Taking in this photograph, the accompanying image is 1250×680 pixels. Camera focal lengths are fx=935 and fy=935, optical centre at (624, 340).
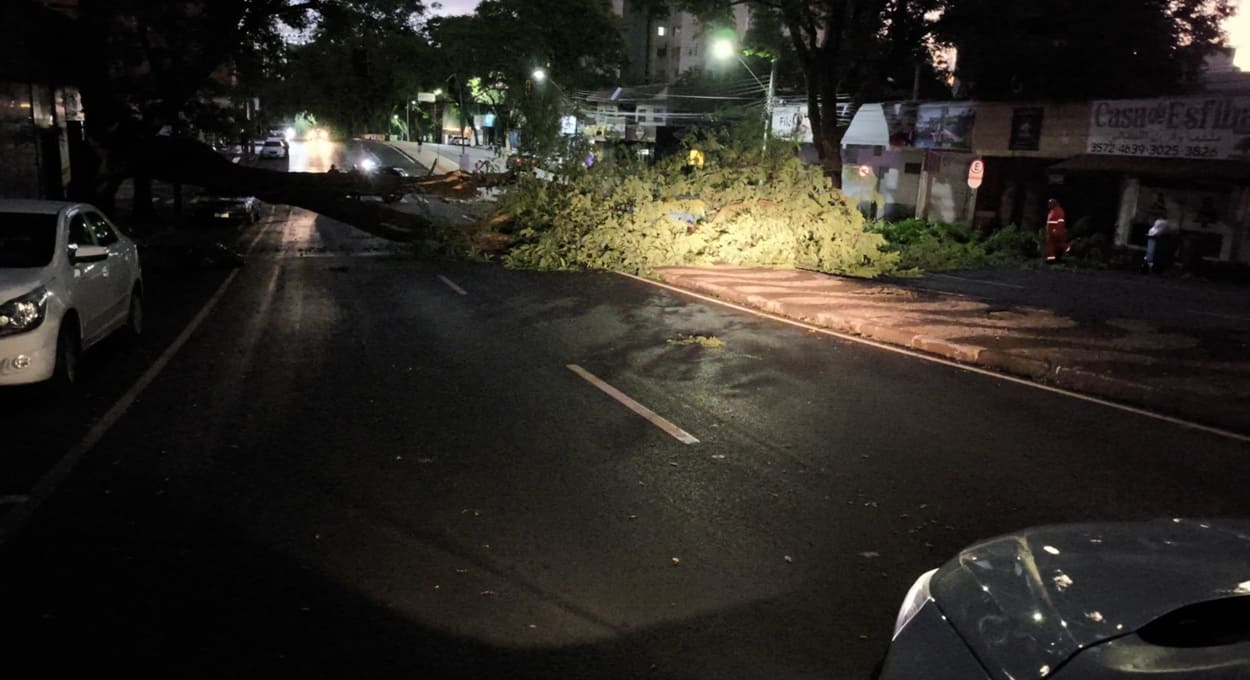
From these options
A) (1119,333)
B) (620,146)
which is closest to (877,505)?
(1119,333)

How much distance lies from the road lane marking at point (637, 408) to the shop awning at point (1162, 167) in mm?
17226

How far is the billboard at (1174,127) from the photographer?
1973cm

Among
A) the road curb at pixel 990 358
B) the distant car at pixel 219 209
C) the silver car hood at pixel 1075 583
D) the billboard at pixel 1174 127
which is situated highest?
the billboard at pixel 1174 127

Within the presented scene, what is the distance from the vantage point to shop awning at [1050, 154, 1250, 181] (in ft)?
66.1

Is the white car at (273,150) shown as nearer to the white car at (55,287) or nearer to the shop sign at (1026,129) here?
the shop sign at (1026,129)

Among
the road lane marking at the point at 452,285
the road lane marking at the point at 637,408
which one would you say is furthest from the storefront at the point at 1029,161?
the road lane marking at the point at 637,408

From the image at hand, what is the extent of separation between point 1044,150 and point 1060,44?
4.18 m

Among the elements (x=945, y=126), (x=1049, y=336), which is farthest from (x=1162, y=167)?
(x=1049, y=336)

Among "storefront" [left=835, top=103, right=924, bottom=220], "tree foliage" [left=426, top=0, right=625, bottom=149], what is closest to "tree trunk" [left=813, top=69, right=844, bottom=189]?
"storefront" [left=835, top=103, right=924, bottom=220]

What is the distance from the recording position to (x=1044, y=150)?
82.8ft

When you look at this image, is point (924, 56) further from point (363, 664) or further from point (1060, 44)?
point (363, 664)

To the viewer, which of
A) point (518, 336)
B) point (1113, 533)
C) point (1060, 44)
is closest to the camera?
point (1113, 533)

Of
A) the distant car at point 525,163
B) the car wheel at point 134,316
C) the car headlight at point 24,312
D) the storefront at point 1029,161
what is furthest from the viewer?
the storefront at point 1029,161

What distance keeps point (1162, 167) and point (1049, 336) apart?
12279mm
